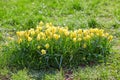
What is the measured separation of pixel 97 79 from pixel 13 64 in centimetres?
122

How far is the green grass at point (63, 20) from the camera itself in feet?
16.2

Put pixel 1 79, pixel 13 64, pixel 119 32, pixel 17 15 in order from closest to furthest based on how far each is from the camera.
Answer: pixel 1 79 → pixel 13 64 → pixel 119 32 → pixel 17 15

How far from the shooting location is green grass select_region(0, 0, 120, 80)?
4.95 m

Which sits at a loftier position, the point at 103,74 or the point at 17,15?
the point at 17,15

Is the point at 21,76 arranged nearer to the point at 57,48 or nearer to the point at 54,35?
the point at 57,48

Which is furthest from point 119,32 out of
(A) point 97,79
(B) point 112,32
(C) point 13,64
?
(C) point 13,64

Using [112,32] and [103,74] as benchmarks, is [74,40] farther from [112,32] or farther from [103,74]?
[112,32]

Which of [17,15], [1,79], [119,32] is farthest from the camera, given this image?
[17,15]

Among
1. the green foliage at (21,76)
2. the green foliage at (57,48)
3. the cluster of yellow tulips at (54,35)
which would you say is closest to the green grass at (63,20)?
the green foliage at (21,76)

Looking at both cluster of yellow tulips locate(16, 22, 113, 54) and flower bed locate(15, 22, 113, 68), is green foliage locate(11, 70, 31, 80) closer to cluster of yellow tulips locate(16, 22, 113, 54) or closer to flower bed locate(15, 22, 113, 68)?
flower bed locate(15, 22, 113, 68)

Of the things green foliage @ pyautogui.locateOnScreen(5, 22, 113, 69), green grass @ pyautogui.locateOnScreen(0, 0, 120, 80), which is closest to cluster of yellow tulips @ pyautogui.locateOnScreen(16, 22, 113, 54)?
green foliage @ pyautogui.locateOnScreen(5, 22, 113, 69)

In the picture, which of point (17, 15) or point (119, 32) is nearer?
point (119, 32)

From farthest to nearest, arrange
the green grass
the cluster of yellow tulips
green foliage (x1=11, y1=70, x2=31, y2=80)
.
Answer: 1. the cluster of yellow tulips
2. the green grass
3. green foliage (x1=11, y1=70, x2=31, y2=80)

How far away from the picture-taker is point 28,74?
4.93 meters
